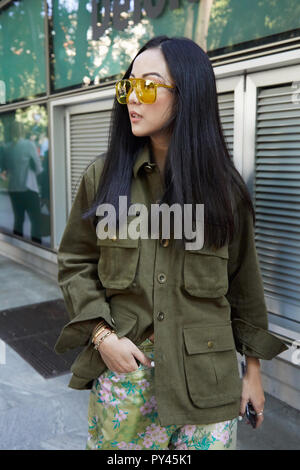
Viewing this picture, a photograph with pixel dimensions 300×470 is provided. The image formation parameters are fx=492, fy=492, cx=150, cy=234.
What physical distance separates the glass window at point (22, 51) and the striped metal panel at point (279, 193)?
4.14m

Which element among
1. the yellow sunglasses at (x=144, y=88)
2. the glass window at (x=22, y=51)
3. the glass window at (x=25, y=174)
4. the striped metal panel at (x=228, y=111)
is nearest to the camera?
the yellow sunglasses at (x=144, y=88)

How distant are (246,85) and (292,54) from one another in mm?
507

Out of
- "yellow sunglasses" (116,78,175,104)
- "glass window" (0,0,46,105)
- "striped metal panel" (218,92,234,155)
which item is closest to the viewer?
"yellow sunglasses" (116,78,175,104)

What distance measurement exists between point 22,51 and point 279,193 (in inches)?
208

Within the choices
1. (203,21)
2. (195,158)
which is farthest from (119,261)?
(203,21)

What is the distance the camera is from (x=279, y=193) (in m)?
3.42

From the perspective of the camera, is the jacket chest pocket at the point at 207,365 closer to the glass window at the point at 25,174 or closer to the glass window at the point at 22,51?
the glass window at the point at 25,174

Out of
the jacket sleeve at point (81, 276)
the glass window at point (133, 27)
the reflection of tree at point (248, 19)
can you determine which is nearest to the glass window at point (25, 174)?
the glass window at point (133, 27)

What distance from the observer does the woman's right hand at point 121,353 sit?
4.96ft

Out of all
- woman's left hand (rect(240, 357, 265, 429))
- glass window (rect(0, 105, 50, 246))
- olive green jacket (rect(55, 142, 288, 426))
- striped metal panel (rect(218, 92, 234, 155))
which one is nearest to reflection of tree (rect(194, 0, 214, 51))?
striped metal panel (rect(218, 92, 234, 155))

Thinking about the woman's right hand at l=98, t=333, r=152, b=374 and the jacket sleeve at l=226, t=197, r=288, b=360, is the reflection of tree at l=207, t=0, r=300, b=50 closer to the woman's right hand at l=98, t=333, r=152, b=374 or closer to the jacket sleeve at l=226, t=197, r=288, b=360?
the jacket sleeve at l=226, t=197, r=288, b=360

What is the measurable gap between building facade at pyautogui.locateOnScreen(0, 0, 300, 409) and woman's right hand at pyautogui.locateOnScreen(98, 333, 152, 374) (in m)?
2.02

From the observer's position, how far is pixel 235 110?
363 centimetres

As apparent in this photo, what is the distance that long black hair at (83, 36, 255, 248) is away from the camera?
4.87 ft
